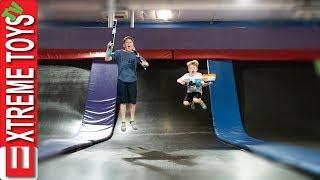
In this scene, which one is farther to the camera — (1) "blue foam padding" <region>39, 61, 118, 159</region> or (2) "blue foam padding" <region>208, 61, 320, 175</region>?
(1) "blue foam padding" <region>39, 61, 118, 159</region>

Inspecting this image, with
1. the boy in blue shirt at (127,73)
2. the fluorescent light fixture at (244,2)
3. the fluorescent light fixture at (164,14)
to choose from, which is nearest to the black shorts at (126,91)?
the boy in blue shirt at (127,73)

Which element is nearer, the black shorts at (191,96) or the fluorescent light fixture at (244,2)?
the black shorts at (191,96)

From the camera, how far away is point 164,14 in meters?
8.27

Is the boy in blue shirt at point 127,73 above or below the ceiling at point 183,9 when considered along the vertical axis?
below

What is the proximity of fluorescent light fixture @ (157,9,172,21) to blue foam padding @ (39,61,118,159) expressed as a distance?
2.51 m

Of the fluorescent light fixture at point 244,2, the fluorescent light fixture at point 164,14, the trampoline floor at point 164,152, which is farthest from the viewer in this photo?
the fluorescent light fixture at point 164,14

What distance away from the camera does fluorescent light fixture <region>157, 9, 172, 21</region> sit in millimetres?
8023

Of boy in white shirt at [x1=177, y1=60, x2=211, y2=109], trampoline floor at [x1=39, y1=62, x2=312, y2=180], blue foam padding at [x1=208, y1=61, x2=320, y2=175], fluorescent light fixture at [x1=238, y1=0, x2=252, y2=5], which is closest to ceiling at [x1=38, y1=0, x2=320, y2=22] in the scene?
fluorescent light fixture at [x1=238, y1=0, x2=252, y2=5]

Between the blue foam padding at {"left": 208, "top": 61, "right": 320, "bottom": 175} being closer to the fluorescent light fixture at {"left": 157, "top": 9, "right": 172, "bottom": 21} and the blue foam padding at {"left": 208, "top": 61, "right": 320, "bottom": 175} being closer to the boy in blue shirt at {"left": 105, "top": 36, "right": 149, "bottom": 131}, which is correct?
the boy in blue shirt at {"left": 105, "top": 36, "right": 149, "bottom": 131}

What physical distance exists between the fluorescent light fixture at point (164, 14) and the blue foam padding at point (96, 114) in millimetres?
2508

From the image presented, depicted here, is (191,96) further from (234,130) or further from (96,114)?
(96,114)

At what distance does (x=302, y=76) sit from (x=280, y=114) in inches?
40.8

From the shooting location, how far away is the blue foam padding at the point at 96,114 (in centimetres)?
382

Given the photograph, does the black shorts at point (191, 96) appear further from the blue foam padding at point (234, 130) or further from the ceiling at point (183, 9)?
the ceiling at point (183, 9)
